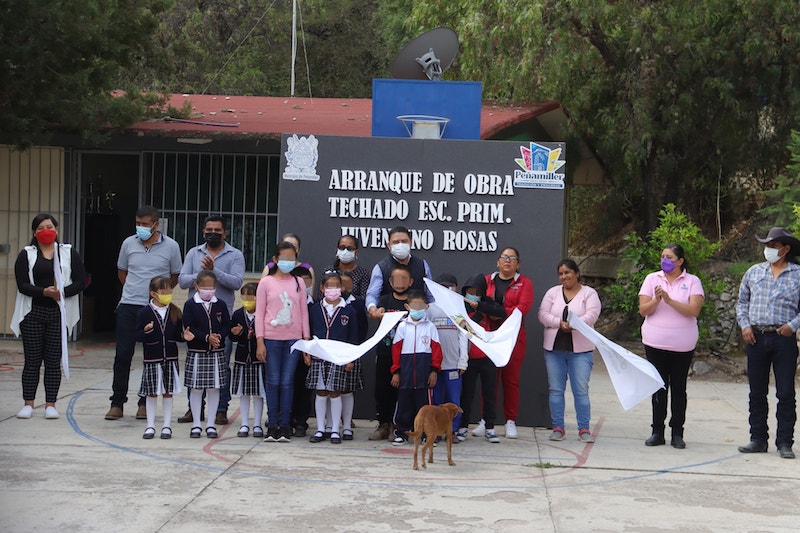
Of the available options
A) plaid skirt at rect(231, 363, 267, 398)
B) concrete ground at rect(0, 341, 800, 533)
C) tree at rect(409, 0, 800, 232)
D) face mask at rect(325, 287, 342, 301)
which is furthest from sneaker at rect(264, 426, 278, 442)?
tree at rect(409, 0, 800, 232)

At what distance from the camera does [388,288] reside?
899cm

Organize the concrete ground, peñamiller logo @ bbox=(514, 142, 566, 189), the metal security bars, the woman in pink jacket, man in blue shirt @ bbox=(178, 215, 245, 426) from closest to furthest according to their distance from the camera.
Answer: the concrete ground, the woman in pink jacket, man in blue shirt @ bbox=(178, 215, 245, 426), peñamiller logo @ bbox=(514, 142, 566, 189), the metal security bars

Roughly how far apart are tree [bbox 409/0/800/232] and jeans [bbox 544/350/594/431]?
7.27 m

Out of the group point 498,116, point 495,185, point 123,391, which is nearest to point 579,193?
point 498,116

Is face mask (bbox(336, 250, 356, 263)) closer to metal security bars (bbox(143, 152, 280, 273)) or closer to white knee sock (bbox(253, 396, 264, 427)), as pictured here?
white knee sock (bbox(253, 396, 264, 427))

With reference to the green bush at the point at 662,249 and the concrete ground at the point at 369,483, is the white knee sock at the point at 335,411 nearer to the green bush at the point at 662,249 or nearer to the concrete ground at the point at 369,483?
the concrete ground at the point at 369,483

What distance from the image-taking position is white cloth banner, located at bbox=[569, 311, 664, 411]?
889cm

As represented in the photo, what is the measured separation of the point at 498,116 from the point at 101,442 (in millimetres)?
8360

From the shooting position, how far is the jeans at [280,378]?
8.69 m

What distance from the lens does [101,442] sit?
8.40 m

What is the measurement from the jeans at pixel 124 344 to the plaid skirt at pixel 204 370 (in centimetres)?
85

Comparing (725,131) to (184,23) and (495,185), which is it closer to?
(495,185)

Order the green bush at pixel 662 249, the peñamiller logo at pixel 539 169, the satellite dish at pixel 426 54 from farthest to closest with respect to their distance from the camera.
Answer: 1. the green bush at pixel 662 249
2. the satellite dish at pixel 426 54
3. the peñamiller logo at pixel 539 169

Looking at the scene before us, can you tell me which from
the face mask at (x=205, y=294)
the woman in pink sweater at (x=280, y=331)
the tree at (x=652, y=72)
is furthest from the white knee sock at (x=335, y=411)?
the tree at (x=652, y=72)
